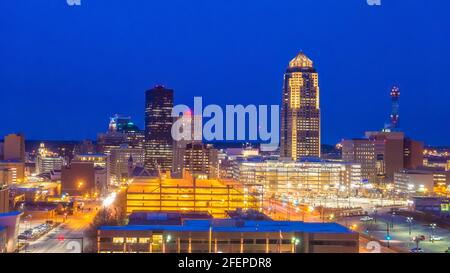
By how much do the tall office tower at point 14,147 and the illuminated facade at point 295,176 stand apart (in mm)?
7631

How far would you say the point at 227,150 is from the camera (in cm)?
2394

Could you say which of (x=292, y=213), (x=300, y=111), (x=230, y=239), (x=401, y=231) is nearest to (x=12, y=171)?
(x=292, y=213)

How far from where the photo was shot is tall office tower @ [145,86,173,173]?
2802cm

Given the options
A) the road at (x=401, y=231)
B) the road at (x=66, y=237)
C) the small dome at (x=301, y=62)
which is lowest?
the road at (x=401, y=231)

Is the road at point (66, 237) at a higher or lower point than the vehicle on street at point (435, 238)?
higher

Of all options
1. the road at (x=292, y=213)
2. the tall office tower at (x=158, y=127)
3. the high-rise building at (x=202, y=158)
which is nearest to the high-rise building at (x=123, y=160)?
the tall office tower at (x=158, y=127)

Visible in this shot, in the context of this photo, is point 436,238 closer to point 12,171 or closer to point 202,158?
point 202,158

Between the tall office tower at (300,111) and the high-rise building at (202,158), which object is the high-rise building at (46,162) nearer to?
the high-rise building at (202,158)

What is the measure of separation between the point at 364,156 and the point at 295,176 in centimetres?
595

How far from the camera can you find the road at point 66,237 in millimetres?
6732

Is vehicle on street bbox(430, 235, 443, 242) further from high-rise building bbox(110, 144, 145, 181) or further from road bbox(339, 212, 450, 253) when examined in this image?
high-rise building bbox(110, 144, 145, 181)

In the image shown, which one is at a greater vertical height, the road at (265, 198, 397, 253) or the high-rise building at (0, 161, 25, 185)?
the high-rise building at (0, 161, 25, 185)

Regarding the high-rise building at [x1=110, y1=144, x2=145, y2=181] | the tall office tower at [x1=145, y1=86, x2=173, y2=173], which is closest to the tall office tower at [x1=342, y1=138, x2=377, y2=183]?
the tall office tower at [x1=145, y1=86, x2=173, y2=173]

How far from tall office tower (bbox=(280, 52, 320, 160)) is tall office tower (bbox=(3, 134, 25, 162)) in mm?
11123
